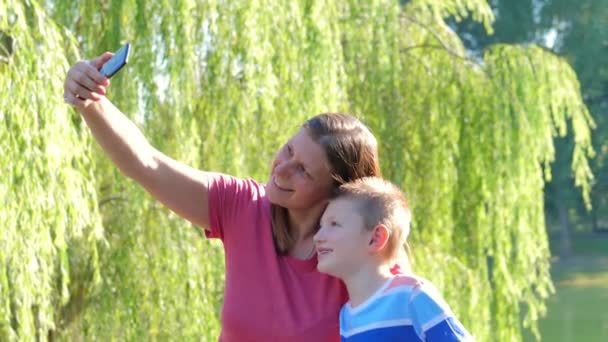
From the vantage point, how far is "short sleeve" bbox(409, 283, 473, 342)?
73.0 inches

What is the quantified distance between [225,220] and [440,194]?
5198 mm

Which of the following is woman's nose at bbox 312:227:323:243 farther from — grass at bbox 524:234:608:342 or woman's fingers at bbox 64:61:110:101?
grass at bbox 524:234:608:342

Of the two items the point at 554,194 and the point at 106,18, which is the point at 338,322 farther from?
the point at 554,194

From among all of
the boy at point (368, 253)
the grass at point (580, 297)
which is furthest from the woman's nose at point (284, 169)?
the grass at point (580, 297)

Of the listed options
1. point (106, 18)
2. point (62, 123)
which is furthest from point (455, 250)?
point (62, 123)

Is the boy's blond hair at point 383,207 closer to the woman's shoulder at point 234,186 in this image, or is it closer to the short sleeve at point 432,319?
the short sleeve at point 432,319

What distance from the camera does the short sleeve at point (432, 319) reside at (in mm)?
1854

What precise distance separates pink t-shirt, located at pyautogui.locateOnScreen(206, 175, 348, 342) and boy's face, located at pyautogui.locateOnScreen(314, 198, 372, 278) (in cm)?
10

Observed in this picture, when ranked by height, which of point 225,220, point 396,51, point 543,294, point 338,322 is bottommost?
point 543,294

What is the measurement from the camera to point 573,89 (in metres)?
7.85

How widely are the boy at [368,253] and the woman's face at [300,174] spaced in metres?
0.05

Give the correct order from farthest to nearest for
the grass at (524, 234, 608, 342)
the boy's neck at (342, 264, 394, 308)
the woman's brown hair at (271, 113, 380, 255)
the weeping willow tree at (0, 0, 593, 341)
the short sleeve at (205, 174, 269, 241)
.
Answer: the grass at (524, 234, 608, 342) < the weeping willow tree at (0, 0, 593, 341) < the short sleeve at (205, 174, 269, 241) < the woman's brown hair at (271, 113, 380, 255) < the boy's neck at (342, 264, 394, 308)

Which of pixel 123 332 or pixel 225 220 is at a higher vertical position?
pixel 225 220

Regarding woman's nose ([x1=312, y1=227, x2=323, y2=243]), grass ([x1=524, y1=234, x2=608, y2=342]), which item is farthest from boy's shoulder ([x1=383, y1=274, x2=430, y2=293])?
grass ([x1=524, y1=234, x2=608, y2=342])
